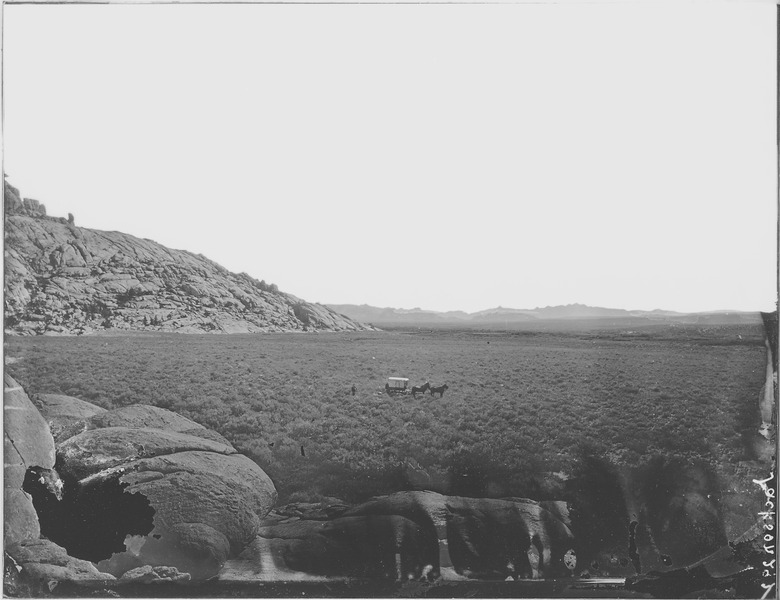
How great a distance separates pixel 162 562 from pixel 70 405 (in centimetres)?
238

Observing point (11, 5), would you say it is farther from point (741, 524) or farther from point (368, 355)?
point (741, 524)

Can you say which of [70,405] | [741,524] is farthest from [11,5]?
[741,524]

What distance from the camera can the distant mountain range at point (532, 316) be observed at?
8516 millimetres

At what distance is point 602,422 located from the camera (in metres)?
8.30

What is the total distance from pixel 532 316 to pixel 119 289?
570 cm

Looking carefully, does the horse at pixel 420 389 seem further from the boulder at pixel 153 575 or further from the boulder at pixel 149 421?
the boulder at pixel 153 575

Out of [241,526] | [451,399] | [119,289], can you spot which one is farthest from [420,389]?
[119,289]

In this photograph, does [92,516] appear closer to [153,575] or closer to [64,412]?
[153,575]

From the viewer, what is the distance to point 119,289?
857 cm

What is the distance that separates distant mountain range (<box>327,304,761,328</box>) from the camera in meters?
8.52

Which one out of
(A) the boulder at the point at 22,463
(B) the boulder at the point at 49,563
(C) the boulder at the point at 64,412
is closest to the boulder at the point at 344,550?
(B) the boulder at the point at 49,563

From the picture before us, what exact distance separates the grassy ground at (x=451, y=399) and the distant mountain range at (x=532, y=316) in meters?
0.17

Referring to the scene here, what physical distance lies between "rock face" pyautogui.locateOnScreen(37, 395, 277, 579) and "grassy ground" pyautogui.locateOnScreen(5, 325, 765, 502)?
28 centimetres

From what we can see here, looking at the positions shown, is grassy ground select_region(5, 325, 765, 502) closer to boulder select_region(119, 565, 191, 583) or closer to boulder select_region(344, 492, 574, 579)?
boulder select_region(344, 492, 574, 579)
